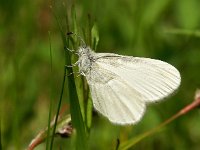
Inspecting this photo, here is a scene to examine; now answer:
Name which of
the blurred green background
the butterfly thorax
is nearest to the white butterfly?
the butterfly thorax

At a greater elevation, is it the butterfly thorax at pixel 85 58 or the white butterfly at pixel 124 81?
the butterfly thorax at pixel 85 58

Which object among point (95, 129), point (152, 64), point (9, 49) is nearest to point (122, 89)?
→ point (152, 64)

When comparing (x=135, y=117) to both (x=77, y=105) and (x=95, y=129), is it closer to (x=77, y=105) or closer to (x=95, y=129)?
(x=77, y=105)

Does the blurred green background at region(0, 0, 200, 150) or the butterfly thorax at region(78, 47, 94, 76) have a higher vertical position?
the butterfly thorax at region(78, 47, 94, 76)

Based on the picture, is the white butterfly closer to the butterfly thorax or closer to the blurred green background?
the butterfly thorax

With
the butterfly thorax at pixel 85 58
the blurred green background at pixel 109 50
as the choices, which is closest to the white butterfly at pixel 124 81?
the butterfly thorax at pixel 85 58

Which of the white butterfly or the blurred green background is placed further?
the blurred green background

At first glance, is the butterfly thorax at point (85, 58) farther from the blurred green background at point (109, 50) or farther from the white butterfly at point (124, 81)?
the blurred green background at point (109, 50)
